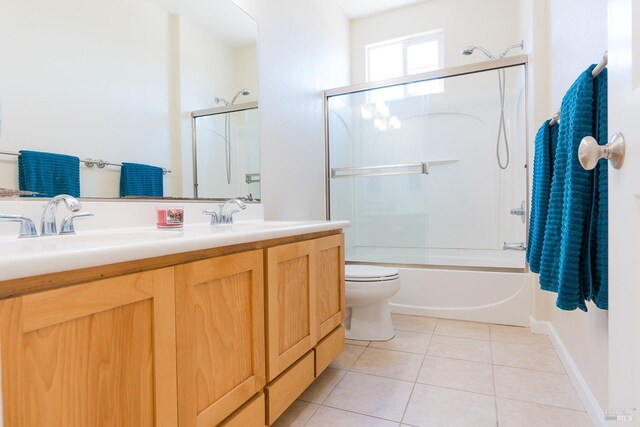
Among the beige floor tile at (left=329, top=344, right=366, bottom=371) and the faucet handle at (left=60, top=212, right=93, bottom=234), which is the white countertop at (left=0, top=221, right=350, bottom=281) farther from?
the beige floor tile at (left=329, top=344, right=366, bottom=371)

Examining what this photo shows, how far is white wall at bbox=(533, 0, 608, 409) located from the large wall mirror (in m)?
1.51

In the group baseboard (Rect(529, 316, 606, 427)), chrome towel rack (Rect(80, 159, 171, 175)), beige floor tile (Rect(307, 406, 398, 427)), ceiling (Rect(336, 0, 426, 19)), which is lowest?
beige floor tile (Rect(307, 406, 398, 427))

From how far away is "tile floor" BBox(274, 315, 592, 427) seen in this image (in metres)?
1.31

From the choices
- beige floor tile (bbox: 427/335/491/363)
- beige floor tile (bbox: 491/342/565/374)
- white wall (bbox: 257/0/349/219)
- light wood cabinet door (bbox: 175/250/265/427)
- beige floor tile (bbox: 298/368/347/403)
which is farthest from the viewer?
white wall (bbox: 257/0/349/219)

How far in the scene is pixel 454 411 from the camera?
134 centimetres

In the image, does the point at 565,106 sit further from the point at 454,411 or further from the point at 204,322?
the point at 204,322

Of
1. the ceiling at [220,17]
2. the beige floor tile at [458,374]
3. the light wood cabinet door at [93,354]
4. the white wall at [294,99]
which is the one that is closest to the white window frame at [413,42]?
the white wall at [294,99]

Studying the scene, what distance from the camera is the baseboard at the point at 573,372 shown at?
4.06 feet

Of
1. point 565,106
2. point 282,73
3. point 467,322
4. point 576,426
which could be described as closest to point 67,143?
point 282,73

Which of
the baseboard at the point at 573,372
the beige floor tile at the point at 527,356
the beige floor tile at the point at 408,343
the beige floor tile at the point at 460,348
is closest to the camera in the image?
the baseboard at the point at 573,372

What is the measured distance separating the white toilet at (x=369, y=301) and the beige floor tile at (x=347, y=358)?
0.39 ft

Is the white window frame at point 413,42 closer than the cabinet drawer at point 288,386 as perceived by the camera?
No

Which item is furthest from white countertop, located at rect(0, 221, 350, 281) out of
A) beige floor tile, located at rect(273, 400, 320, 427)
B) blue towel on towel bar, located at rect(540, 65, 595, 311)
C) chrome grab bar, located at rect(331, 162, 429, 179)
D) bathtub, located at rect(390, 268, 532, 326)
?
chrome grab bar, located at rect(331, 162, 429, 179)

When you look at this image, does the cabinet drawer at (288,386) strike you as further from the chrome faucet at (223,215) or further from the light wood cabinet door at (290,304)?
the chrome faucet at (223,215)
